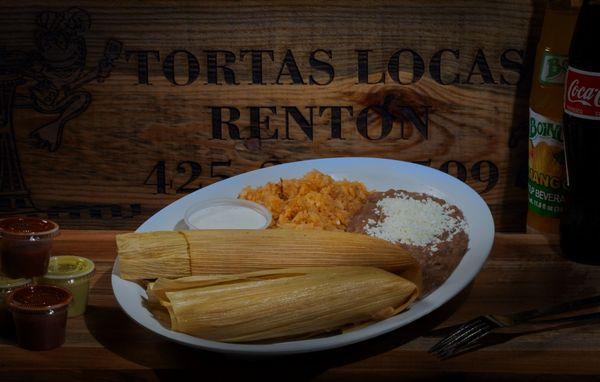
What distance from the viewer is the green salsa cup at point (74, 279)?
2014mm

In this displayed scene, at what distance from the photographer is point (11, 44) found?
9.23 feet

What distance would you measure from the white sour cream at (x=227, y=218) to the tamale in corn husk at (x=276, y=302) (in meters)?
0.35

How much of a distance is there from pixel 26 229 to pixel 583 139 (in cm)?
131

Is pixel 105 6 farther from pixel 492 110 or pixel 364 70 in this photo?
pixel 492 110

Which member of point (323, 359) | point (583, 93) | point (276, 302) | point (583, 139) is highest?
point (583, 93)

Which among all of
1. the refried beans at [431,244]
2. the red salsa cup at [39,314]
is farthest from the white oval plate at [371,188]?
the red salsa cup at [39,314]

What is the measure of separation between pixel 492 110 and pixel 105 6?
46.5 inches

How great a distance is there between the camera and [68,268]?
2.08m

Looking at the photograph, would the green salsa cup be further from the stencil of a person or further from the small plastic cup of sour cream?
the stencil of a person

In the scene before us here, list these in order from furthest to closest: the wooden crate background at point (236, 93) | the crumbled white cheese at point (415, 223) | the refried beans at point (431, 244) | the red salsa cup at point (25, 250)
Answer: the wooden crate background at point (236, 93), the crumbled white cheese at point (415, 223), the refried beans at point (431, 244), the red salsa cup at point (25, 250)

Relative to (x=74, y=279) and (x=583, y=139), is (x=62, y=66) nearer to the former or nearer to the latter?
(x=74, y=279)

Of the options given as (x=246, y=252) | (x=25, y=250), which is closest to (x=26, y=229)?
(x=25, y=250)

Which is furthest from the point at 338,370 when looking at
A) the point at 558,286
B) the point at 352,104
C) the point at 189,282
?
the point at 352,104

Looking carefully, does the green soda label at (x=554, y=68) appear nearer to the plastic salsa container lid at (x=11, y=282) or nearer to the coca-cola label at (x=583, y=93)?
the coca-cola label at (x=583, y=93)
